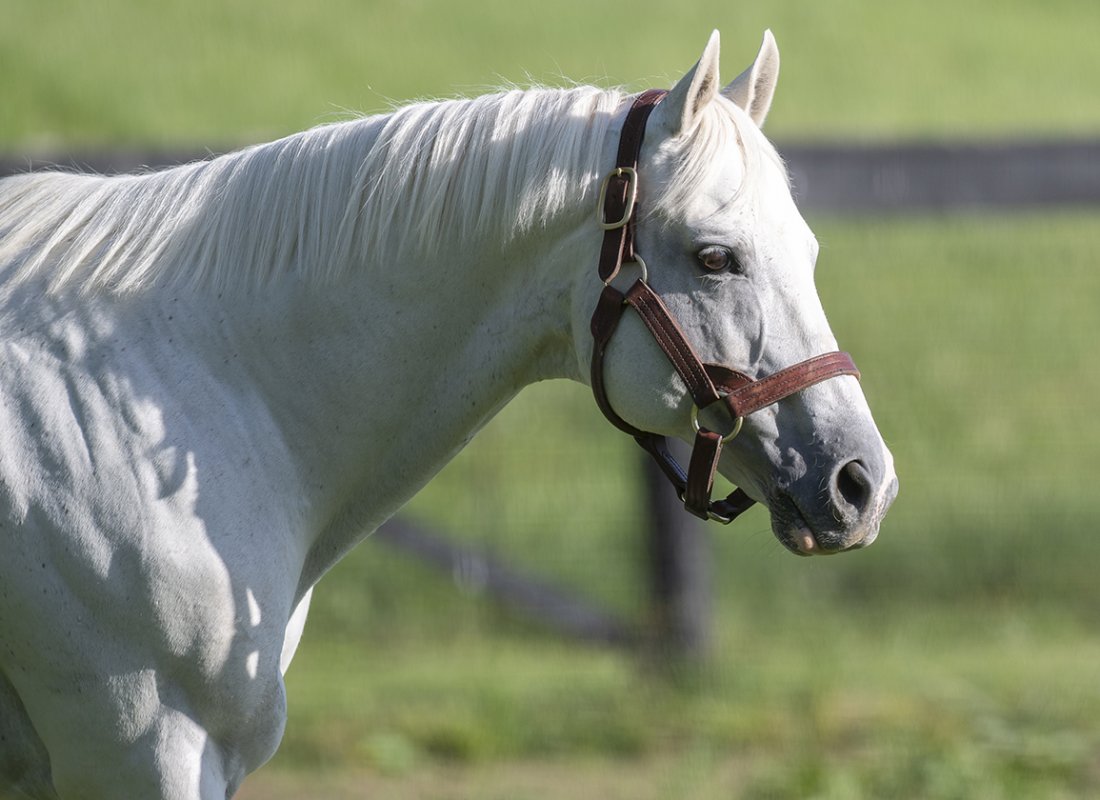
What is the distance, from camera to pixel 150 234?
2.31m

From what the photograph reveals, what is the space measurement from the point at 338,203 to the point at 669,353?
0.67m

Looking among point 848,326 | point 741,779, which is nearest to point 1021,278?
point 848,326

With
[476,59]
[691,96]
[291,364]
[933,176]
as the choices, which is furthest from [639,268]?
[476,59]

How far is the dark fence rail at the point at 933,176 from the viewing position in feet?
16.5

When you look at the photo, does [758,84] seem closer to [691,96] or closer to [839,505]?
[691,96]

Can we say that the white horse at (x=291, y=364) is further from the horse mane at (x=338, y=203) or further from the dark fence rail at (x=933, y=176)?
the dark fence rail at (x=933, y=176)

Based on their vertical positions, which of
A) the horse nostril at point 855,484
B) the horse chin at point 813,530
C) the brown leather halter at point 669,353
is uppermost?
the brown leather halter at point 669,353

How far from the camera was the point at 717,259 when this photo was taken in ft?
7.05

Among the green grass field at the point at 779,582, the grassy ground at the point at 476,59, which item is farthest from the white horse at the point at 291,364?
the grassy ground at the point at 476,59

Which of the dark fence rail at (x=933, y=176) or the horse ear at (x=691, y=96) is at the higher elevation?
the horse ear at (x=691, y=96)

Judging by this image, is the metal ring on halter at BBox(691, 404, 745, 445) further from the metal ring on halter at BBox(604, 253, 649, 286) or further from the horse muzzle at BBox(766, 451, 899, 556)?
the metal ring on halter at BBox(604, 253, 649, 286)

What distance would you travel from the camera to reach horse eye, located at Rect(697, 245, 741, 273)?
84.4 inches

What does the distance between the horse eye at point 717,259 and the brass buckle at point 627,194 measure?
14 centimetres

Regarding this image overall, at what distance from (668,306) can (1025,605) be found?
4.28 metres
